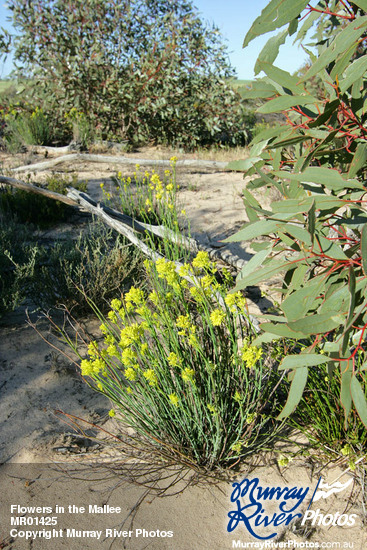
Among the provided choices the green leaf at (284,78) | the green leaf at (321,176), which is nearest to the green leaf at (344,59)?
the green leaf at (284,78)

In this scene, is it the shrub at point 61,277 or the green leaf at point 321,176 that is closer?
the green leaf at point 321,176

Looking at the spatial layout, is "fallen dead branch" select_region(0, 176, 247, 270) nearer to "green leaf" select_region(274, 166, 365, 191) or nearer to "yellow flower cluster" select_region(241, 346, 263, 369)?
"yellow flower cluster" select_region(241, 346, 263, 369)

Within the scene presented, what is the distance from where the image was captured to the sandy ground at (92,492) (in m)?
1.79

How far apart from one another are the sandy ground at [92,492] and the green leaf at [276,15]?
1.73 meters

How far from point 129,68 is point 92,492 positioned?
8465 mm

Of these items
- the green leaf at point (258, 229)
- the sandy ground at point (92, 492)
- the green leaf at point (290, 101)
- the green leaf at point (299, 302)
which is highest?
the green leaf at point (290, 101)

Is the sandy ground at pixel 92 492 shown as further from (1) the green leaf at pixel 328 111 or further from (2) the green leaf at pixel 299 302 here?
(1) the green leaf at pixel 328 111

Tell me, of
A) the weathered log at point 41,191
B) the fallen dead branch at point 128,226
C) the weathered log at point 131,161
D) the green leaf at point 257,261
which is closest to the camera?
the green leaf at point 257,261

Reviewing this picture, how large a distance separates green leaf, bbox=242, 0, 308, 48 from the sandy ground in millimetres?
1727

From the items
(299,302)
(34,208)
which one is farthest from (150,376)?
(34,208)

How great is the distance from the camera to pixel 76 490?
2.00 m

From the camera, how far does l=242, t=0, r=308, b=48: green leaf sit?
1140 mm

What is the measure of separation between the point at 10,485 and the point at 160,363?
0.97 meters

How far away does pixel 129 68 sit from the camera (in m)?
8.65
